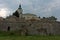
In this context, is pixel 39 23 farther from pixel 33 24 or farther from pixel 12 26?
pixel 12 26

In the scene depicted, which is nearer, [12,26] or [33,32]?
[33,32]

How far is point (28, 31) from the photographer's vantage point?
54281 mm

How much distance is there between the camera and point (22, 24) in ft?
189

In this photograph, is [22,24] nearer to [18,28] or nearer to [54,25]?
[18,28]

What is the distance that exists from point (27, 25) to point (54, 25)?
278 inches

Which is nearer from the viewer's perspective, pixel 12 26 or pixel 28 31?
pixel 28 31

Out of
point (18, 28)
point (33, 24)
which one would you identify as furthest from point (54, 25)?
point (18, 28)

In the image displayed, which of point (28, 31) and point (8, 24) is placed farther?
point (8, 24)

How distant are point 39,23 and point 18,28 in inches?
222

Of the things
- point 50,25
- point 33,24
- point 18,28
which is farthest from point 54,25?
point 18,28

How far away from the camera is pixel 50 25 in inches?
2233

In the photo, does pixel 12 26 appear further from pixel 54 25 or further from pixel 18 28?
pixel 54 25

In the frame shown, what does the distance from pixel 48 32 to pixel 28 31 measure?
5.57 m

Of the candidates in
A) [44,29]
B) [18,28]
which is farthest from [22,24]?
[44,29]
